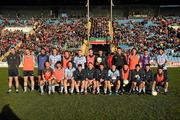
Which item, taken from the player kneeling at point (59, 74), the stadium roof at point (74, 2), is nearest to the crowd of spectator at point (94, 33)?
the stadium roof at point (74, 2)

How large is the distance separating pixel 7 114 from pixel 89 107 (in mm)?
2824

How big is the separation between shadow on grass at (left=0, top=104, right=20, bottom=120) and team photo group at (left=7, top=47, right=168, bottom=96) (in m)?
2.33

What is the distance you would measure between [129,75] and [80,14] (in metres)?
30.5

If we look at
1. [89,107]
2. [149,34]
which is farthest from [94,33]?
[89,107]

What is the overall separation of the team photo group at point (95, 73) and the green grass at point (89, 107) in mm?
505

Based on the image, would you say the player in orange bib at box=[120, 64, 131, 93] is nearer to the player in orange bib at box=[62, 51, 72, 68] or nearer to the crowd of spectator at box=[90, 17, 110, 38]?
the player in orange bib at box=[62, 51, 72, 68]

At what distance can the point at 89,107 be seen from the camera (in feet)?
41.0

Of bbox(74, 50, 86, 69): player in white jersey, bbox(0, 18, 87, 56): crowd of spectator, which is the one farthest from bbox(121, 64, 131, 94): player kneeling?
bbox(0, 18, 87, 56): crowd of spectator

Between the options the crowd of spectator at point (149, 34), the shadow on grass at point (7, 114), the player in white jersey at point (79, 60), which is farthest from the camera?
the crowd of spectator at point (149, 34)

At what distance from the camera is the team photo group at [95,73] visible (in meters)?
14.3

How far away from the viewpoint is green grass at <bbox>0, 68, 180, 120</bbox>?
11.4 metres

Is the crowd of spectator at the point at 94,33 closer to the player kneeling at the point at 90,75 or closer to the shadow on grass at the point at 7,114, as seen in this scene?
the player kneeling at the point at 90,75

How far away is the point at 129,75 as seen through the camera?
47.2 feet

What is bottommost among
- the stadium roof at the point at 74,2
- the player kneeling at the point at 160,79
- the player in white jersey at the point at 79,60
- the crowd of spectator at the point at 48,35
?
the player kneeling at the point at 160,79
